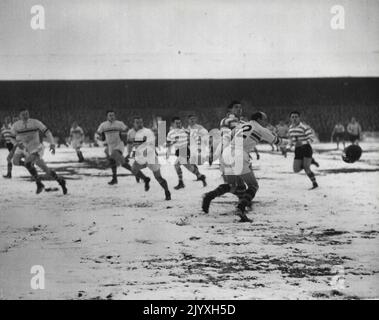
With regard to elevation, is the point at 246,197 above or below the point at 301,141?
below

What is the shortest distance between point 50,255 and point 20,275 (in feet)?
2.25

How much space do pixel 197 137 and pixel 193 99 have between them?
698 inches

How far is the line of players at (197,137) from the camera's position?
7062 millimetres

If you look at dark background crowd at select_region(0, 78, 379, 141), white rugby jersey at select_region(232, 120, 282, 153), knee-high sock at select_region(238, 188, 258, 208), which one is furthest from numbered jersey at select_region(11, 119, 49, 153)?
dark background crowd at select_region(0, 78, 379, 141)

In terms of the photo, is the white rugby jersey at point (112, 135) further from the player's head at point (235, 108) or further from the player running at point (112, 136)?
the player's head at point (235, 108)

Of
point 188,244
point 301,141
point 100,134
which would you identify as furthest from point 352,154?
point 188,244

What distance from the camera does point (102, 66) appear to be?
28094 millimetres

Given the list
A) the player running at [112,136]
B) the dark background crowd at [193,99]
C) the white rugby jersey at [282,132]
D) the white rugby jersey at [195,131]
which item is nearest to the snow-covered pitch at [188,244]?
the player running at [112,136]

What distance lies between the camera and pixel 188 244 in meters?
5.76

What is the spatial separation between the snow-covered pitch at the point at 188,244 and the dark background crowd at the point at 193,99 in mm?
18441

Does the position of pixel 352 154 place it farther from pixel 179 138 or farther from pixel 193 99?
pixel 193 99

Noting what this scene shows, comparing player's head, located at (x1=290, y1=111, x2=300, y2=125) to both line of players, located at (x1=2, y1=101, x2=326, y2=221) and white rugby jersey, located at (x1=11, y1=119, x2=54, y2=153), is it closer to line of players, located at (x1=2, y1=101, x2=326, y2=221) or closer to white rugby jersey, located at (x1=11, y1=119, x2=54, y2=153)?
line of players, located at (x1=2, y1=101, x2=326, y2=221)
